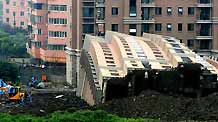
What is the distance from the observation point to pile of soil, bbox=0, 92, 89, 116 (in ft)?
114

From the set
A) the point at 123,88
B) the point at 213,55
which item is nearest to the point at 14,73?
the point at 213,55

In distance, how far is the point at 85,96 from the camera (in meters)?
41.7

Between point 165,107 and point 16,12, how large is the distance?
6874 centimetres

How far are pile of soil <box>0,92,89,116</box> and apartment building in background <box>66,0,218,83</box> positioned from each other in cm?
667

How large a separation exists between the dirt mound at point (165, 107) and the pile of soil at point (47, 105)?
2.79 m

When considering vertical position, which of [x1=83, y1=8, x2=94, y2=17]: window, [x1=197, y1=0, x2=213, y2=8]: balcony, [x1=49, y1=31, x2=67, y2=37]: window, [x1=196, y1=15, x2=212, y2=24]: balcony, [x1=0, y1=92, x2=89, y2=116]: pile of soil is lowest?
[x1=0, y1=92, x2=89, y2=116]: pile of soil

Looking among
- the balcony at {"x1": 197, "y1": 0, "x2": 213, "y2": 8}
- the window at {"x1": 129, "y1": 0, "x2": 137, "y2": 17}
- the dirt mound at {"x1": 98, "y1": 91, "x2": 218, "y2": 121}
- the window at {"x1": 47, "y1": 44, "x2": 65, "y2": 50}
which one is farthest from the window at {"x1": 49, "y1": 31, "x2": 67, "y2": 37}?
the dirt mound at {"x1": 98, "y1": 91, "x2": 218, "y2": 121}

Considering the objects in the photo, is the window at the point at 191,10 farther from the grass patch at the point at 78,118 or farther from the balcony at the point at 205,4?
the grass patch at the point at 78,118

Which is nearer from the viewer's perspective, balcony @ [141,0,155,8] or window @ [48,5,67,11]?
balcony @ [141,0,155,8]

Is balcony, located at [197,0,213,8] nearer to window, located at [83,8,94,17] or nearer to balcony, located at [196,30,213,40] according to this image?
balcony, located at [196,30,213,40]

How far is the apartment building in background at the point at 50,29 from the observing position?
62.4 meters

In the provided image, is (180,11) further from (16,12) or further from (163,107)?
(16,12)

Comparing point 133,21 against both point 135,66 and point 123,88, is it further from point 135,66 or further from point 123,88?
point 123,88

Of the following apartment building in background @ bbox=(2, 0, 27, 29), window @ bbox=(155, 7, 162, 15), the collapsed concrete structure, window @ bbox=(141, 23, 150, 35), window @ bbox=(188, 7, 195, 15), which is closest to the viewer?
the collapsed concrete structure
